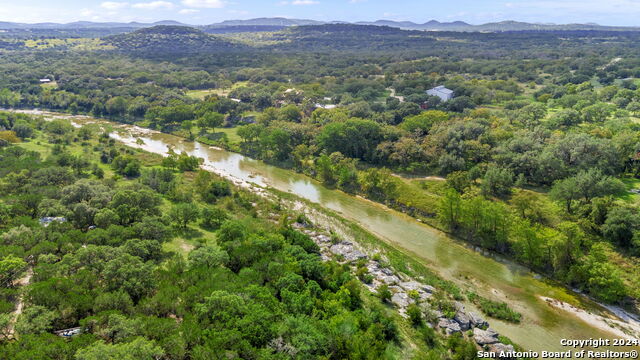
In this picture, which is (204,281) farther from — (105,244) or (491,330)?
(491,330)

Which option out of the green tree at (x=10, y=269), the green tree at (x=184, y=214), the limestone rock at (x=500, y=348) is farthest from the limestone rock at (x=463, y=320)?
the green tree at (x=10, y=269)

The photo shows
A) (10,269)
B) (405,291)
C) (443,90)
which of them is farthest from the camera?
(443,90)

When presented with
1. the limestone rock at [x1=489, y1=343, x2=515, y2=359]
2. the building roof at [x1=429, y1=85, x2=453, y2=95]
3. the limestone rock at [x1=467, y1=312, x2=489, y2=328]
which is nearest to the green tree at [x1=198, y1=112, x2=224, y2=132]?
the building roof at [x1=429, y1=85, x2=453, y2=95]

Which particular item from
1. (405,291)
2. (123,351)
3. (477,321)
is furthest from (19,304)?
(477,321)

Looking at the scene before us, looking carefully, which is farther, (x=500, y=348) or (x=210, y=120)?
(x=210, y=120)

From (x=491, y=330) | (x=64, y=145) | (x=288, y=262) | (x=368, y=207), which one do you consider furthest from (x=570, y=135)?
(x=64, y=145)

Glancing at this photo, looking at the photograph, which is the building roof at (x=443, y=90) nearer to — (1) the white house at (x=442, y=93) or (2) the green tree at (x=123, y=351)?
(1) the white house at (x=442, y=93)

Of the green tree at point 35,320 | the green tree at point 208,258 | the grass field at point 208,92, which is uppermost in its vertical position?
the grass field at point 208,92

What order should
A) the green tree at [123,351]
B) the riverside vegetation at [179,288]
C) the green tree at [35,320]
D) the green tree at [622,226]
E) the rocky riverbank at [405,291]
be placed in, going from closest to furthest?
the green tree at [123,351], the green tree at [35,320], the riverside vegetation at [179,288], the rocky riverbank at [405,291], the green tree at [622,226]

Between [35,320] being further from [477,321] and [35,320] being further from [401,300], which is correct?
[477,321]
